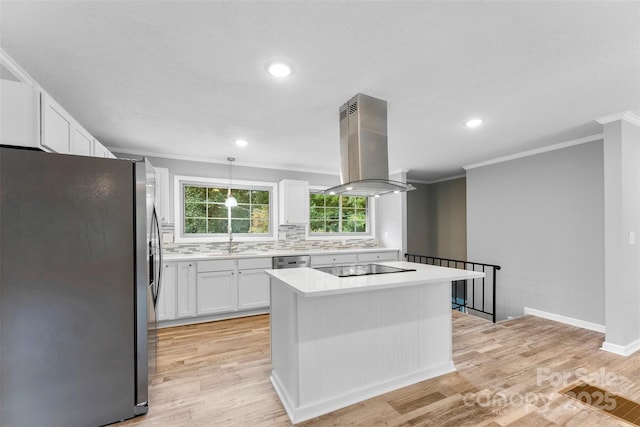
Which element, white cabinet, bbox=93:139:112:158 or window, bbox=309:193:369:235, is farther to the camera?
window, bbox=309:193:369:235

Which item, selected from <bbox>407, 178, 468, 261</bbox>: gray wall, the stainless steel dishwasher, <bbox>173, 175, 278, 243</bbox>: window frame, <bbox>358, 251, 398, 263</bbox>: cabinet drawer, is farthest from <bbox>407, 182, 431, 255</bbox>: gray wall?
<bbox>173, 175, 278, 243</bbox>: window frame

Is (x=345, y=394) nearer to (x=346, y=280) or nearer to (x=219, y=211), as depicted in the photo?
(x=346, y=280)

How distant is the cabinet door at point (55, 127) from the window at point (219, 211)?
210cm

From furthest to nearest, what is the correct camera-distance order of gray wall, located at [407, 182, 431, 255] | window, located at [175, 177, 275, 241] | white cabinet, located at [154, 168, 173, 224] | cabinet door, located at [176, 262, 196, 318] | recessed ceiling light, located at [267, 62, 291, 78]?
1. gray wall, located at [407, 182, 431, 255]
2. window, located at [175, 177, 275, 241]
3. white cabinet, located at [154, 168, 173, 224]
4. cabinet door, located at [176, 262, 196, 318]
5. recessed ceiling light, located at [267, 62, 291, 78]

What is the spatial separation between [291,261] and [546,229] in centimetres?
359

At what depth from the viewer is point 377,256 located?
16.9 ft

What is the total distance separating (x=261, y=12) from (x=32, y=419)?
2.57 m

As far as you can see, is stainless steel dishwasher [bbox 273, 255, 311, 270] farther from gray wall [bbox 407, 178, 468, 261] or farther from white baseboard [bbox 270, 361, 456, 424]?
gray wall [bbox 407, 178, 468, 261]

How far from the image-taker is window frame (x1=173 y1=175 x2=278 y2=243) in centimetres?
427

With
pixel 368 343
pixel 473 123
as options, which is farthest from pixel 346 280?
pixel 473 123

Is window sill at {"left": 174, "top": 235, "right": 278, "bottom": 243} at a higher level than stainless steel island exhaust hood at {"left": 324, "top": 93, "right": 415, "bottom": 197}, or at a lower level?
lower

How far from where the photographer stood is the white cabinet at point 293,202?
4777 mm

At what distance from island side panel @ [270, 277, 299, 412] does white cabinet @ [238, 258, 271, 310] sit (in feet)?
5.50

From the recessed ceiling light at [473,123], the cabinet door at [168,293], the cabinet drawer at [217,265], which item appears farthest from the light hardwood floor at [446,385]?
the recessed ceiling light at [473,123]
